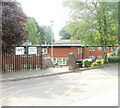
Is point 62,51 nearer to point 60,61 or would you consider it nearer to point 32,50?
point 60,61

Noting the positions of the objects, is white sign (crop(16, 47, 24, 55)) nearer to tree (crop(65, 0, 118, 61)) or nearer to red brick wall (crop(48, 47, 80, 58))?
tree (crop(65, 0, 118, 61))

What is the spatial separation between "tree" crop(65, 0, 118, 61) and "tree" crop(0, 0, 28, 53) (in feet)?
21.9

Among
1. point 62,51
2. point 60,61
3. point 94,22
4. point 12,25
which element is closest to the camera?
point 12,25

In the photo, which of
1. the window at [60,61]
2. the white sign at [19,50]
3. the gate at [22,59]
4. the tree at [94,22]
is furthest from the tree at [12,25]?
the window at [60,61]

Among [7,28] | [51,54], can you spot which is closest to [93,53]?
[51,54]

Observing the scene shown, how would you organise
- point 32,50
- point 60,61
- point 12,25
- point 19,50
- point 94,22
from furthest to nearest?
point 60,61 < point 94,22 < point 32,50 < point 19,50 < point 12,25

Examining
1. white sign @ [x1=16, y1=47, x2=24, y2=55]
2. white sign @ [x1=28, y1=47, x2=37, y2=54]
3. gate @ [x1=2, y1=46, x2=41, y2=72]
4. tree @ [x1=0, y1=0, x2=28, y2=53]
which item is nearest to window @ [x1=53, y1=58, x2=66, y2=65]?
gate @ [x1=2, y1=46, x2=41, y2=72]

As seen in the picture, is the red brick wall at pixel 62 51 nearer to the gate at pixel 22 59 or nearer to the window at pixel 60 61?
the window at pixel 60 61

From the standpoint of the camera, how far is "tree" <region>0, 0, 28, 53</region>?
14844mm

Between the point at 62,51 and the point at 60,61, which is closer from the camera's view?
the point at 62,51

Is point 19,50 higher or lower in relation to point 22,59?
higher

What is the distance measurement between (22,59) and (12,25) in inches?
157

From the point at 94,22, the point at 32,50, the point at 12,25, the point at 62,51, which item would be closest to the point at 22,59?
the point at 32,50

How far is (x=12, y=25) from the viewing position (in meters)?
15.1
